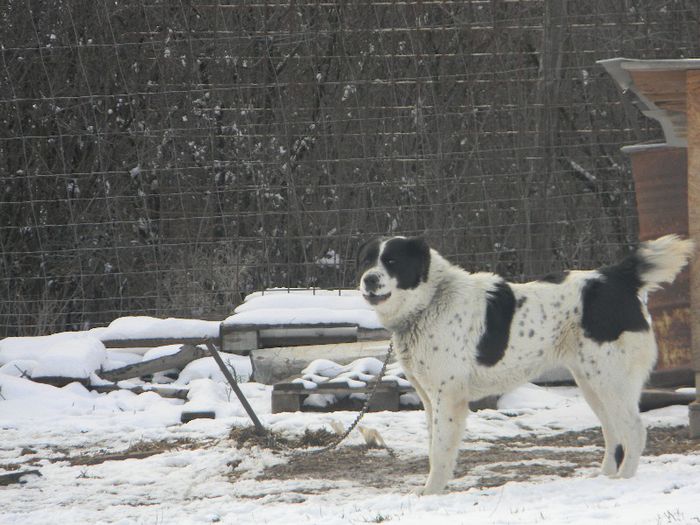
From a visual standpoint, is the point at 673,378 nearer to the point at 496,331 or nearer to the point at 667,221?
the point at 667,221

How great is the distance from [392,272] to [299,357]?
326cm

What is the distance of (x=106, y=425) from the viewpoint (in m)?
7.45

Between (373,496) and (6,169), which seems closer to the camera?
(373,496)

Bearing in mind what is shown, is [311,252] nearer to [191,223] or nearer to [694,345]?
[191,223]

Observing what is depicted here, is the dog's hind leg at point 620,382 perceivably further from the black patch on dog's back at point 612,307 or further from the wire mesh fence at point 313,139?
the wire mesh fence at point 313,139

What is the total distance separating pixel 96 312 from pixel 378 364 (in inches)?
146

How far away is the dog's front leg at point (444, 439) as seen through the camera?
5332 millimetres

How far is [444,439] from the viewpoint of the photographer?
5379 millimetres

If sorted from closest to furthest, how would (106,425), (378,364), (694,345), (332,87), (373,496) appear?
1. (373,496)
2. (694,345)
3. (106,425)
4. (378,364)
5. (332,87)

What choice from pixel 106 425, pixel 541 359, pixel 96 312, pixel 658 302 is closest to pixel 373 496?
pixel 541 359

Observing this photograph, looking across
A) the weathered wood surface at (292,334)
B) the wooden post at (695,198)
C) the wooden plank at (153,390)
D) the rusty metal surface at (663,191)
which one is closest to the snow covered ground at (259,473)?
the wooden plank at (153,390)

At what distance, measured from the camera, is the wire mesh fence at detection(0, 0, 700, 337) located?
10125mm

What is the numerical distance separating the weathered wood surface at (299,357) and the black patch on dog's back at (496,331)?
2.93 m

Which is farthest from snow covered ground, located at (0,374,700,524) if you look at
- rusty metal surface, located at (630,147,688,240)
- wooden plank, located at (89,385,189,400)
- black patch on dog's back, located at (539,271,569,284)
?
rusty metal surface, located at (630,147,688,240)
